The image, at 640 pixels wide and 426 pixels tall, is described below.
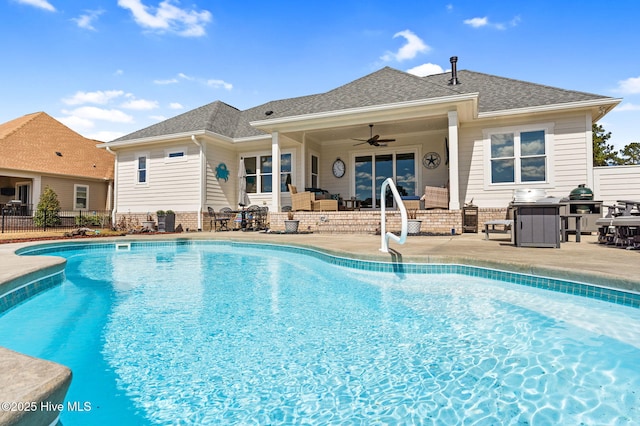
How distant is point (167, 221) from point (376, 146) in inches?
323

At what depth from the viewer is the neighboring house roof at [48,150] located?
15992 millimetres

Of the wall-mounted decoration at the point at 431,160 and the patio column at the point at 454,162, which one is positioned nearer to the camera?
the patio column at the point at 454,162

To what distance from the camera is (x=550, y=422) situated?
162cm

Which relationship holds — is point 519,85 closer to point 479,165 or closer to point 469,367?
point 479,165

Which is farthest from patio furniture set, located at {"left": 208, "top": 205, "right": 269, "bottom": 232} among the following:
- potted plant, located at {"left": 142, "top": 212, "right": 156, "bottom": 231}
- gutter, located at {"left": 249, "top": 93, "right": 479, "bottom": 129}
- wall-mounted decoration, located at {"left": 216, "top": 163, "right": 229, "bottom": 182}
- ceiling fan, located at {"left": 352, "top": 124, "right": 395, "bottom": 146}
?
ceiling fan, located at {"left": 352, "top": 124, "right": 395, "bottom": 146}

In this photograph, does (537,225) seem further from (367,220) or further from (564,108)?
(564,108)

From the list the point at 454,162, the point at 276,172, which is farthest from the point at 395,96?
the point at 276,172

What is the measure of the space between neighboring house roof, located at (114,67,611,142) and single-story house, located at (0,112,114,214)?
6027mm

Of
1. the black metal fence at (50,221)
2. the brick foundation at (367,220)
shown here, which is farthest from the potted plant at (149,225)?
the brick foundation at (367,220)

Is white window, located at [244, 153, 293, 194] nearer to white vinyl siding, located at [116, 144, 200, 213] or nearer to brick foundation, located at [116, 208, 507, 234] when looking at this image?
white vinyl siding, located at [116, 144, 200, 213]

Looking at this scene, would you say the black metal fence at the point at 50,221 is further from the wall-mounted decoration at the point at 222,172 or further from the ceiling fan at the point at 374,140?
the ceiling fan at the point at 374,140

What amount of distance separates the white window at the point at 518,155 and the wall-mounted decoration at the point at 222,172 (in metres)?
9.54

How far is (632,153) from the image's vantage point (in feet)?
82.3

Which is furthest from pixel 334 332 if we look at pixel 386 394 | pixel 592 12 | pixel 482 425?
pixel 592 12
